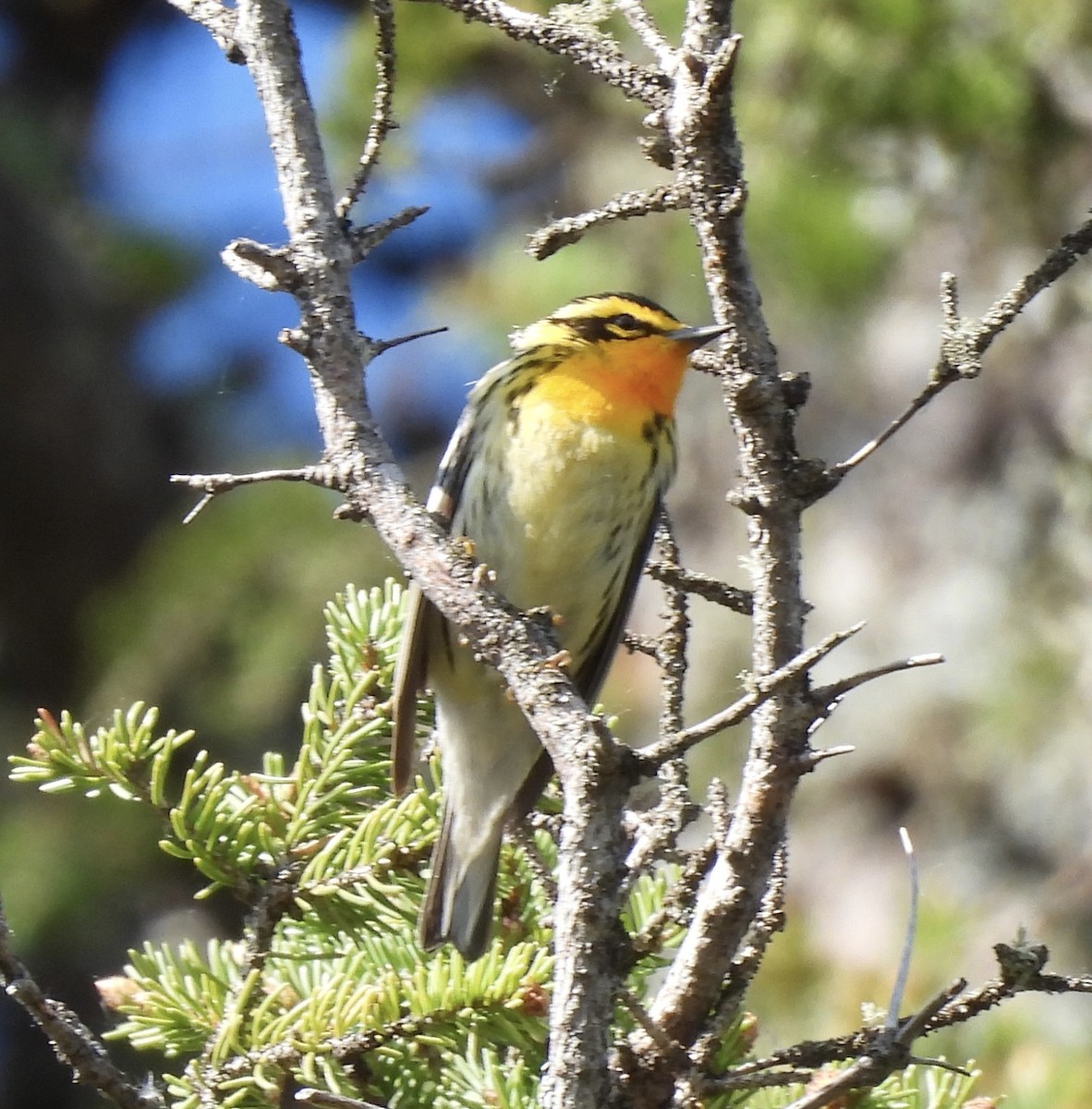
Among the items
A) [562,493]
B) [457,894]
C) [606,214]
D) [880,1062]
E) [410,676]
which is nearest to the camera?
[880,1062]

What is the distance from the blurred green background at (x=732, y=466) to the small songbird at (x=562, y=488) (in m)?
0.83

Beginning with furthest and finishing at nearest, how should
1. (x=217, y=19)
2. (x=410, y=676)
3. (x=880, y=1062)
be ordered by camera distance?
(x=410, y=676) → (x=217, y=19) → (x=880, y=1062)

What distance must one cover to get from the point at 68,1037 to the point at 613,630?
1.66 m

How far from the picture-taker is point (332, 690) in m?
1.88

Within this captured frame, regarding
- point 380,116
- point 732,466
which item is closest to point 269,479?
point 380,116

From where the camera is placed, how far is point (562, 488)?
2699 millimetres

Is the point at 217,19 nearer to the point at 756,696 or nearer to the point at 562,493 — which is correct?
the point at 756,696

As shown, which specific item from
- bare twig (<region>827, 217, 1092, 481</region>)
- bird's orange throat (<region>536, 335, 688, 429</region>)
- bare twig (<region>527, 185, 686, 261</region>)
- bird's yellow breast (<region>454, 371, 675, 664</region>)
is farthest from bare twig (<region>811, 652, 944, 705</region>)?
bird's orange throat (<region>536, 335, 688, 429</region>)

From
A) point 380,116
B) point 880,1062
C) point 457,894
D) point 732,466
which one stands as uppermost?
point 732,466

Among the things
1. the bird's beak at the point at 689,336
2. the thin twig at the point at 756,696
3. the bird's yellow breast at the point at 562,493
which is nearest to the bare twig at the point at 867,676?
the thin twig at the point at 756,696

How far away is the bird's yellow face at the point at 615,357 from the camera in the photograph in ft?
9.16

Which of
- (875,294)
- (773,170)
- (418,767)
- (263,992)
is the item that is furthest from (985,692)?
(263,992)

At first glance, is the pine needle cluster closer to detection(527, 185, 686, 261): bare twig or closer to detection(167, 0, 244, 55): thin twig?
detection(527, 185, 686, 261): bare twig

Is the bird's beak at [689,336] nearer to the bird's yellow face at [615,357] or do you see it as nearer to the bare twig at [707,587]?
the bird's yellow face at [615,357]
